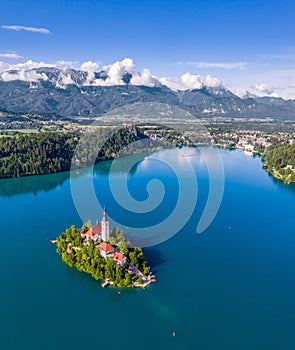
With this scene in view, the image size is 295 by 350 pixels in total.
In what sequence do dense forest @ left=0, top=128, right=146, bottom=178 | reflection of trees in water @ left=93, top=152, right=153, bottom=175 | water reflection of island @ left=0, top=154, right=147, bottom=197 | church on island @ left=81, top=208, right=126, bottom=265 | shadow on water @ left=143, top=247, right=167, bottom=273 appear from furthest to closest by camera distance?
reflection of trees in water @ left=93, top=152, right=153, bottom=175, dense forest @ left=0, top=128, right=146, bottom=178, water reflection of island @ left=0, top=154, right=147, bottom=197, shadow on water @ left=143, top=247, right=167, bottom=273, church on island @ left=81, top=208, right=126, bottom=265

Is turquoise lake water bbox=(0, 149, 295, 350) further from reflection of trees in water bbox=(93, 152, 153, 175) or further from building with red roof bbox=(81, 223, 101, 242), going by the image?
reflection of trees in water bbox=(93, 152, 153, 175)

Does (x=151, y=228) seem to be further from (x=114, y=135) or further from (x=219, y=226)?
(x=114, y=135)

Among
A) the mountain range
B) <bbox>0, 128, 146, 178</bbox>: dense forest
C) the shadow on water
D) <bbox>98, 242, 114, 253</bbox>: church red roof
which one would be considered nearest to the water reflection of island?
<bbox>0, 128, 146, 178</bbox>: dense forest

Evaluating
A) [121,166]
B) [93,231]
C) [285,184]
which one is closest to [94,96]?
[121,166]

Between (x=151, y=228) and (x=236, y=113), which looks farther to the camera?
(x=236, y=113)

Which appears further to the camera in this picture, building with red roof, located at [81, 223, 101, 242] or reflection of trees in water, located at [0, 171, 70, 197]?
reflection of trees in water, located at [0, 171, 70, 197]

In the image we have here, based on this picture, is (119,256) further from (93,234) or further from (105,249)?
(93,234)

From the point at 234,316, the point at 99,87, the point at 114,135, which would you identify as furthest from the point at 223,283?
the point at 99,87
